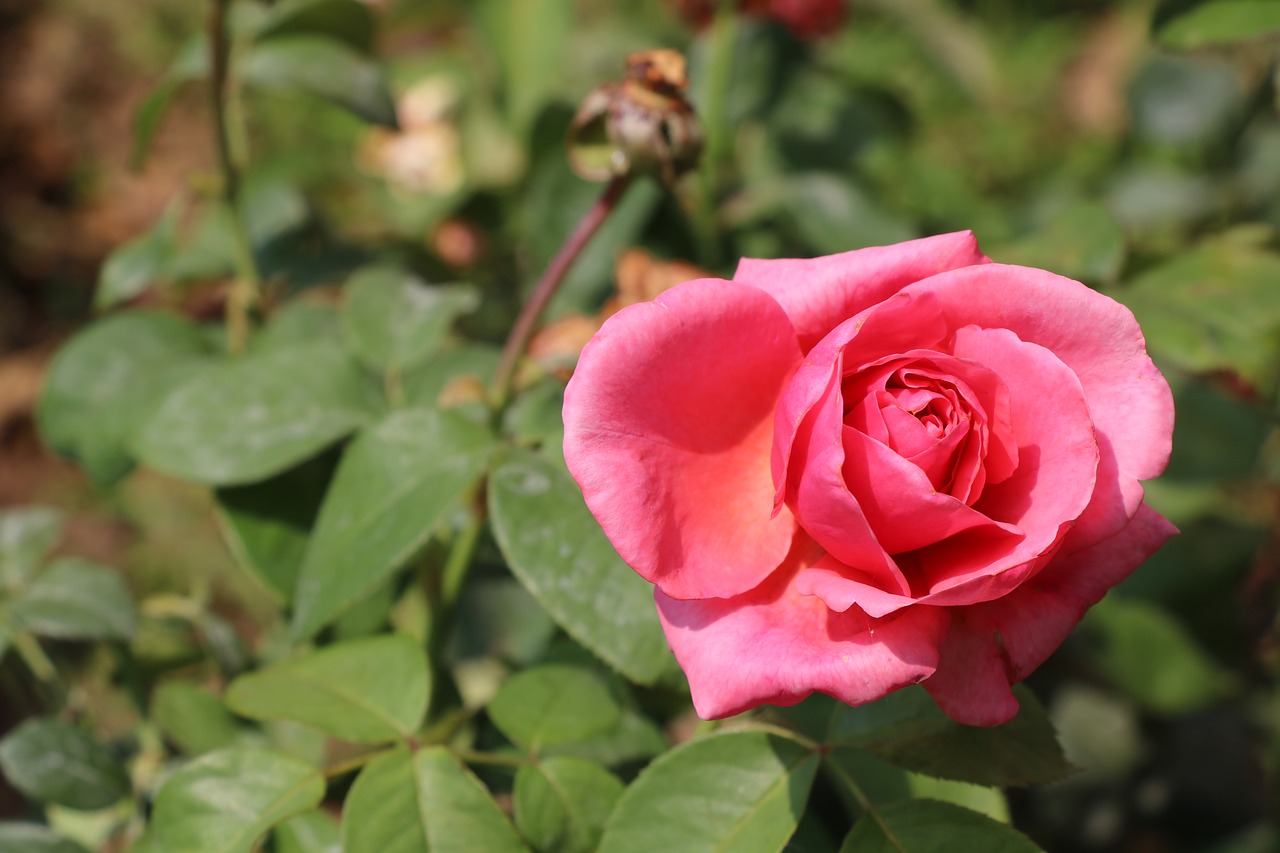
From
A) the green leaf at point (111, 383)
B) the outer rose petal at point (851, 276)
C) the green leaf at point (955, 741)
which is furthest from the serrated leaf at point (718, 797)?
the green leaf at point (111, 383)

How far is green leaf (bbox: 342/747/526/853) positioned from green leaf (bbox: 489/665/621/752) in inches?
2.5

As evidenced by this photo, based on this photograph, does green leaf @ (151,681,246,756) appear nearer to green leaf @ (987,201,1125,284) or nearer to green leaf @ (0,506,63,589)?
green leaf @ (0,506,63,589)

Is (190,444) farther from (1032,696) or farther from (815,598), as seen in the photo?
(1032,696)

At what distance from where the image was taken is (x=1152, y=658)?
157 cm

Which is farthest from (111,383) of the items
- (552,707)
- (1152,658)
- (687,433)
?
(1152,658)

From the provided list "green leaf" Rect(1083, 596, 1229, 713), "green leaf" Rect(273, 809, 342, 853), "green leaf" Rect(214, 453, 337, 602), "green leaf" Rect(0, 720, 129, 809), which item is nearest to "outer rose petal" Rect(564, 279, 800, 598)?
"green leaf" Rect(273, 809, 342, 853)

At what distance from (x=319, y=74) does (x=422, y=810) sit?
791 mm

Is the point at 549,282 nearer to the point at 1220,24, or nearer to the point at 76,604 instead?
the point at 76,604

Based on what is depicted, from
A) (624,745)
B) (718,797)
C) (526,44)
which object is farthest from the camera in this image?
(526,44)

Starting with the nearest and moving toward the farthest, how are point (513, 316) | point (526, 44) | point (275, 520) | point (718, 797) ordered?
point (718, 797), point (275, 520), point (513, 316), point (526, 44)

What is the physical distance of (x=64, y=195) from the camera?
274 cm

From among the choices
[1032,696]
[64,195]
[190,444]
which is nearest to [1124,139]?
[1032,696]

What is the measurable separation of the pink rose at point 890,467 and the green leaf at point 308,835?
35 cm

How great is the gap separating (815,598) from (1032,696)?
195 millimetres
